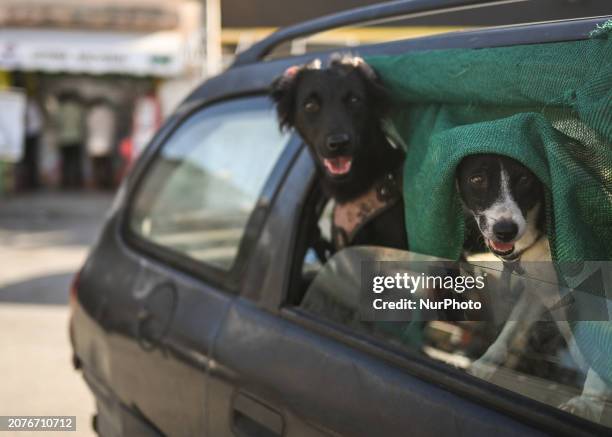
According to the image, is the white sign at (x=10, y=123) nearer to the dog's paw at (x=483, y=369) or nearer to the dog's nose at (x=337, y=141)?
the dog's nose at (x=337, y=141)

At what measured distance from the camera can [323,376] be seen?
169 cm

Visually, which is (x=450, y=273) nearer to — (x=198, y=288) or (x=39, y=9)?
(x=198, y=288)

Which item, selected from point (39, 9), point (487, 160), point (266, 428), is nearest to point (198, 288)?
point (266, 428)

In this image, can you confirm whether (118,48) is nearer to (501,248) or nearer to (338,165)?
(338,165)

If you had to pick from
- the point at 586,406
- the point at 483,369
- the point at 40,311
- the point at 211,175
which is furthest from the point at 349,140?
the point at 40,311

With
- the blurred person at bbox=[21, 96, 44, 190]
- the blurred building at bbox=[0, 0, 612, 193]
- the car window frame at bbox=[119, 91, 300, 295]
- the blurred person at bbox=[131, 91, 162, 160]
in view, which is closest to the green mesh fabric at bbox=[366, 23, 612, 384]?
the car window frame at bbox=[119, 91, 300, 295]

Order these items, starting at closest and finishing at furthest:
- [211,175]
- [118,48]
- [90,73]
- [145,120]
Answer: [211,175]
[118,48]
[145,120]
[90,73]

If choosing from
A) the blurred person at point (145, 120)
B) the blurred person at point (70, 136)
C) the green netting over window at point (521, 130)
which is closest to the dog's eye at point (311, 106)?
the green netting over window at point (521, 130)

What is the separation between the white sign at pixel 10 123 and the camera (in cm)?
1350

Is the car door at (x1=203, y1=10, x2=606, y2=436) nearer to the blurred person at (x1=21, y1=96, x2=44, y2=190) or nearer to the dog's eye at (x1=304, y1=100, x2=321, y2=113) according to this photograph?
→ the dog's eye at (x1=304, y1=100, x2=321, y2=113)

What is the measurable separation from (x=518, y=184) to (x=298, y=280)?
809 millimetres

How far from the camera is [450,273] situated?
5.13ft

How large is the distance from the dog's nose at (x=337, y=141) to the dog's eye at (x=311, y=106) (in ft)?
0.68

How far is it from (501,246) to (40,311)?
5.83m
